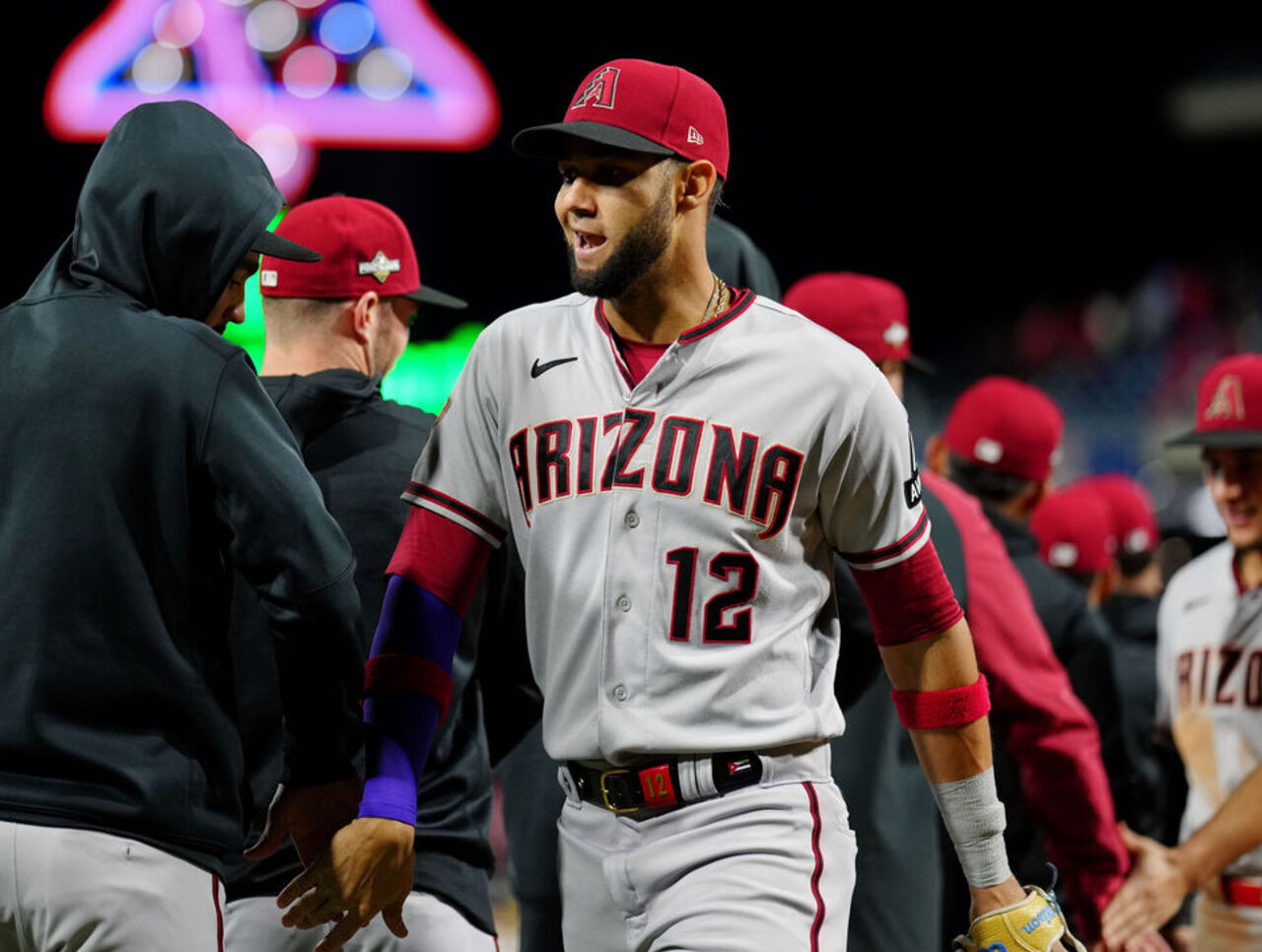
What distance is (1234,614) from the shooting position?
4.83 m

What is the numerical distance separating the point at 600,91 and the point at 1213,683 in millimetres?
3027

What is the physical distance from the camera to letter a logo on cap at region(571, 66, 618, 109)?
8.97 feet

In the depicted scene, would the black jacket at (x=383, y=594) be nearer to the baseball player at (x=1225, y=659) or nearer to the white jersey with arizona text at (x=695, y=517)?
the white jersey with arizona text at (x=695, y=517)

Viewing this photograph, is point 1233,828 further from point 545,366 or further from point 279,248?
point 279,248

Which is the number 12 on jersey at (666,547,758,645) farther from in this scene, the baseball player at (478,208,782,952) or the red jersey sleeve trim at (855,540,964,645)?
the baseball player at (478,208,782,952)

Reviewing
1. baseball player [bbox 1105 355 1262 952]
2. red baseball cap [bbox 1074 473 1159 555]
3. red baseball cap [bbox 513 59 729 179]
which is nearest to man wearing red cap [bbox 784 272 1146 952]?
baseball player [bbox 1105 355 1262 952]

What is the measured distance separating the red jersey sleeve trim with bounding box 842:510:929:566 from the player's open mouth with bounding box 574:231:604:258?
667mm

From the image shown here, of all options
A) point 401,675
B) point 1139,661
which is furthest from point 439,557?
point 1139,661

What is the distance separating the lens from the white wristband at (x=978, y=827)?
2748 millimetres

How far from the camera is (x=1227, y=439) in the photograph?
484 centimetres

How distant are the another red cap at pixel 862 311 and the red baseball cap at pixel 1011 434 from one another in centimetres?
108

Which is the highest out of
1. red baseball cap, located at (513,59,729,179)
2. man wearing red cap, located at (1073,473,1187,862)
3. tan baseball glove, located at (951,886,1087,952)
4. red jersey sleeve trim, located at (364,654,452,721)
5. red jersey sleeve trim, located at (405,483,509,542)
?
red baseball cap, located at (513,59,729,179)

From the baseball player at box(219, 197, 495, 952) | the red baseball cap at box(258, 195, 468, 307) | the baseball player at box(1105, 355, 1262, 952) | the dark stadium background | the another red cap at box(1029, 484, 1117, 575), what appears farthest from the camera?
the dark stadium background

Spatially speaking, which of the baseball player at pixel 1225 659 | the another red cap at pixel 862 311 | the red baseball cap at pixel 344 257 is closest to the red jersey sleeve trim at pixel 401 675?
the red baseball cap at pixel 344 257
